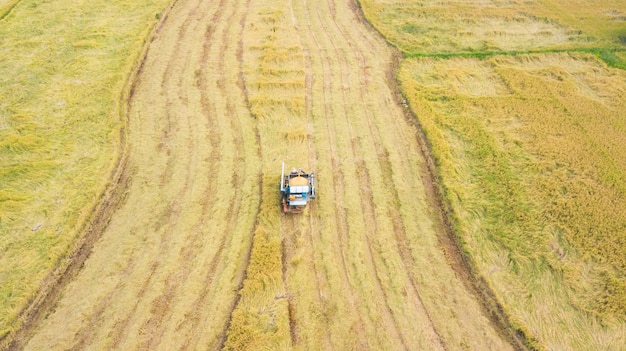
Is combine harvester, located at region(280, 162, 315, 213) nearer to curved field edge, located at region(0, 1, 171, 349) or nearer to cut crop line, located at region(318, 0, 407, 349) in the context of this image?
cut crop line, located at region(318, 0, 407, 349)

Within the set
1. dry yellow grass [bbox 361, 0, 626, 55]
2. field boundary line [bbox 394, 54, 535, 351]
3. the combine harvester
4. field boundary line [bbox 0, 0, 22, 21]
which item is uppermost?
field boundary line [bbox 0, 0, 22, 21]

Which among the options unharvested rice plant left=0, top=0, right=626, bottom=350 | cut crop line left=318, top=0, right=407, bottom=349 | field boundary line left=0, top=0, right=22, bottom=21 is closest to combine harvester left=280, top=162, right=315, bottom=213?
unharvested rice plant left=0, top=0, right=626, bottom=350

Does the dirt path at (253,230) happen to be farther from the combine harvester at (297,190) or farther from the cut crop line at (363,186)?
the combine harvester at (297,190)

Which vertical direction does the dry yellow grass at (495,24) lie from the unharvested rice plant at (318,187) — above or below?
above

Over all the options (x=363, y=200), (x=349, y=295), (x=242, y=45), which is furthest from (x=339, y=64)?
(x=349, y=295)

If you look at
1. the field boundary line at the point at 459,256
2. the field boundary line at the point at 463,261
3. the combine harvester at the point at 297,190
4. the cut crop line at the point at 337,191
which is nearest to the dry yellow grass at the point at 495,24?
the cut crop line at the point at 337,191

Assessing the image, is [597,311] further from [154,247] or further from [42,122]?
[42,122]

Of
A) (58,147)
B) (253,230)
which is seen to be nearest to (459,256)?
(253,230)
